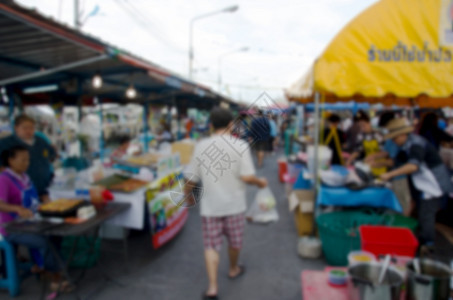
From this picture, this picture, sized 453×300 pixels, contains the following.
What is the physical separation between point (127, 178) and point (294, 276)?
2626 mm

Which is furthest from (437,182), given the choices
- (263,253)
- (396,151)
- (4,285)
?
(4,285)

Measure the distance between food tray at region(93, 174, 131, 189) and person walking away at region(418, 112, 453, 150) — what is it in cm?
498

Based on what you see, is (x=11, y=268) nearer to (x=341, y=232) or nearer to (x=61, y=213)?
(x=61, y=213)

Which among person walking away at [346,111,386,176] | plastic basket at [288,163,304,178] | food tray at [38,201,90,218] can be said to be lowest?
food tray at [38,201,90,218]

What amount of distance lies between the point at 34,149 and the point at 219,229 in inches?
104

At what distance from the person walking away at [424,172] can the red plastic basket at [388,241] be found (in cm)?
93

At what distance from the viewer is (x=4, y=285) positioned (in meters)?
3.14

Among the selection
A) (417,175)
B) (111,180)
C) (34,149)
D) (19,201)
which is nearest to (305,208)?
(417,175)

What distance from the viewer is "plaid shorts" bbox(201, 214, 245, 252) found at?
2850 mm

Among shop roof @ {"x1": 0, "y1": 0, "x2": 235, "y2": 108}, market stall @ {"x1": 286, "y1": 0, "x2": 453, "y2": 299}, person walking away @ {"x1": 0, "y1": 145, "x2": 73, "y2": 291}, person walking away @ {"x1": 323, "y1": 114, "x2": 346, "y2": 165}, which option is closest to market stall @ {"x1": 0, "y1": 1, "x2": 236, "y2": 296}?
shop roof @ {"x1": 0, "y1": 0, "x2": 235, "y2": 108}

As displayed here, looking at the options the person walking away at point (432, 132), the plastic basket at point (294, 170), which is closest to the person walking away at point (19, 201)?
the plastic basket at point (294, 170)

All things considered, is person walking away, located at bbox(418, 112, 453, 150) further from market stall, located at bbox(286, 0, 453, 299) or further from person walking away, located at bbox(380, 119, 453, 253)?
market stall, located at bbox(286, 0, 453, 299)

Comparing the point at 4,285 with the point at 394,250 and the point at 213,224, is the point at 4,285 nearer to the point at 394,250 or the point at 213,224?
the point at 213,224

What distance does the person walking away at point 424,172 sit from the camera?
3.45m
